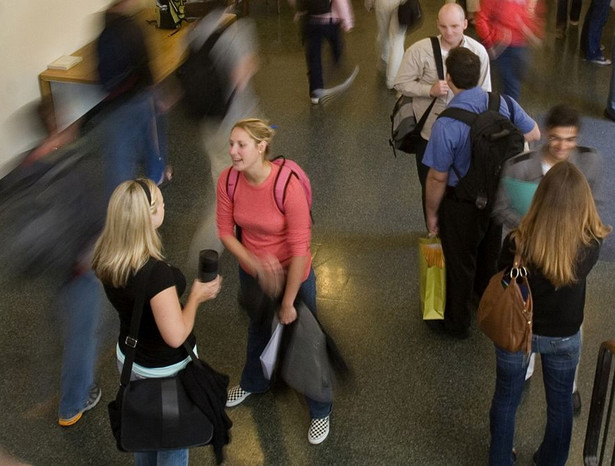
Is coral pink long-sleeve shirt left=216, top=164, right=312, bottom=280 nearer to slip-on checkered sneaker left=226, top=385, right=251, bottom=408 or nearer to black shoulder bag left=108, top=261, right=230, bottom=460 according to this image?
black shoulder bag left=108, top=261, right=230, bottom=460

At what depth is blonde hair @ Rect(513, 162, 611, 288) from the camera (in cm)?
300

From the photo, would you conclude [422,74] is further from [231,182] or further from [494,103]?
[231,182]

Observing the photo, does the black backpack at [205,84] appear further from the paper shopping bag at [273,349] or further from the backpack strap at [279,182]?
the paper shopping bag at [273,349]

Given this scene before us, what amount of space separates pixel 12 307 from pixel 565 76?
18.8 ft

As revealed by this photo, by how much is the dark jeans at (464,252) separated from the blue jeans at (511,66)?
2142mm

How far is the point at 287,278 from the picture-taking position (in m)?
3.56

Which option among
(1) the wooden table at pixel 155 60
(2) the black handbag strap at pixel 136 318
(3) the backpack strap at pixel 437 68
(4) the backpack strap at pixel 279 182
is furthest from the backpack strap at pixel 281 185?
(1) the wooden table at pixel 155 60

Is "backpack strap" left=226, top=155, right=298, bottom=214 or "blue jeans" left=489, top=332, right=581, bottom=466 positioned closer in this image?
"blue jeans" left=489, top=332, right=581, bottom=466

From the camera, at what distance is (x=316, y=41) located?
289 inches

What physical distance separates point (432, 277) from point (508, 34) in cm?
233

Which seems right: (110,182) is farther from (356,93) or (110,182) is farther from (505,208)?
(356,93)

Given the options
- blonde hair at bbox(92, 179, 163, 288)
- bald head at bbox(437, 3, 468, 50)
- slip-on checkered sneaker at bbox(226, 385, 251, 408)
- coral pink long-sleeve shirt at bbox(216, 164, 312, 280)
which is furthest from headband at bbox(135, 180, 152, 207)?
bald head at bbox(437, 3, 468, 50)

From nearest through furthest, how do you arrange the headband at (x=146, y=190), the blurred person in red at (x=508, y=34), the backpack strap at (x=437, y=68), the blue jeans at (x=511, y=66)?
the headband at (x=146, y=190) < the backpack strap at (x=437, y=68) < the blurred person in red at (x=508, y=34) < the blue jeans at (x=511, y=66)

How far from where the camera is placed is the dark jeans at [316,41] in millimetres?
7312
